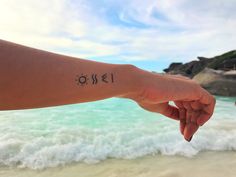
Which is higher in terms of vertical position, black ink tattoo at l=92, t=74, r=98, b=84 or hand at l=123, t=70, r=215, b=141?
black ink tattoo at l=92, t=74, r=98, b=84

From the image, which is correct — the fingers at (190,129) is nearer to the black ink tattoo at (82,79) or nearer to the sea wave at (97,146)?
the black ink tattoo at (82,79)

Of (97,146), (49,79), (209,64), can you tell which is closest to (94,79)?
(49,79)

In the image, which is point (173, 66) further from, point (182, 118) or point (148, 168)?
→ point (182, 118)

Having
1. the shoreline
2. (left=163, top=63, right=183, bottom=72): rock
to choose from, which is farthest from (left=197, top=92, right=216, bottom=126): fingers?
(left=163, top=63, right=183, bottom=72): rock

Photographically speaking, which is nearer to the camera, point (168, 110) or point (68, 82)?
point (68, 82)

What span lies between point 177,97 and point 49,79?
1.39 feet

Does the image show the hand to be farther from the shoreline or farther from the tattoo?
the shoreline

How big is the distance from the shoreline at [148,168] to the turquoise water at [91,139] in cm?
21

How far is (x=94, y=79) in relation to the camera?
802 millimetres

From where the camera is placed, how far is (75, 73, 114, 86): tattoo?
756 millimetres

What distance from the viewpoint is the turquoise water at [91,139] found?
16.3 ft

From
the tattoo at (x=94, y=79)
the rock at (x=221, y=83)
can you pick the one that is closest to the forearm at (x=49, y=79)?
the tattoo at (x=94, y=79)

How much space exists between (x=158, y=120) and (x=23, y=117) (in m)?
3.45

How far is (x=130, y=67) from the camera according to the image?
857 millimetres
